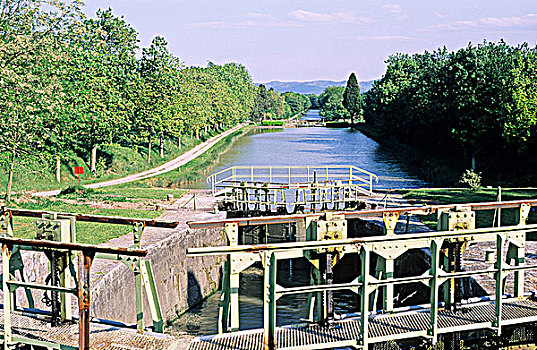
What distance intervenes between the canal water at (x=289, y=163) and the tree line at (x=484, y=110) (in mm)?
3997

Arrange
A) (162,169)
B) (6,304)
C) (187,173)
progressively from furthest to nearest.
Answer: (162,169), (187,173), (6,304)

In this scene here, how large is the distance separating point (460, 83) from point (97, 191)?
88.3 feet

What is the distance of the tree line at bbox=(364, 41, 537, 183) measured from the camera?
35188 millimetres

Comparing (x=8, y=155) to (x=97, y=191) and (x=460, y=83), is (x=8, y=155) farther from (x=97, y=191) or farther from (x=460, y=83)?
(x=460, y=83)

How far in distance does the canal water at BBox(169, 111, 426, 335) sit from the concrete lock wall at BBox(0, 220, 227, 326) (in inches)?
21.9

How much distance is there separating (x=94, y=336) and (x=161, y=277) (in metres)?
6.97

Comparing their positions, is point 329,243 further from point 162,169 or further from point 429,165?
point 429,165

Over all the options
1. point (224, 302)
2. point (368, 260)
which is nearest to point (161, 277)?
point (224, 302)

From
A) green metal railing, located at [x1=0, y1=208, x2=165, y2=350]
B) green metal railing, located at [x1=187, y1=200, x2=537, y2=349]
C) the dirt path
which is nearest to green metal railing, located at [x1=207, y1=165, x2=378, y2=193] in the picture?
the dirt path

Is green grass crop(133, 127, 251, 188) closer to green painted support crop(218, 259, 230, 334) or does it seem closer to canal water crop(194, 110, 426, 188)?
canal water crop(194, 110, 426, 188)

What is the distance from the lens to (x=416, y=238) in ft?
31.5

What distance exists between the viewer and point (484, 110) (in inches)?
1567

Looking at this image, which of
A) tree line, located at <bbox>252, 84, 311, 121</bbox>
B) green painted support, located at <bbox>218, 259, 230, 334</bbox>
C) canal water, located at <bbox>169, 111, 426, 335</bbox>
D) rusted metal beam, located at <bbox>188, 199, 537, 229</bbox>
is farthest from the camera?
tree line, located at <bbox>252, 84, 311, 121</bbox>

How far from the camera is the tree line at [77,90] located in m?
23.3
